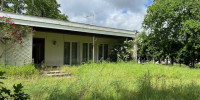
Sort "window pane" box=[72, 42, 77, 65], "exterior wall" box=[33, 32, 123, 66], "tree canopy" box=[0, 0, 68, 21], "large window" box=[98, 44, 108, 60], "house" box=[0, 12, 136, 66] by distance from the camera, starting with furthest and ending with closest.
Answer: "tree canopy" box=[0, 0, 68, 21] → "large window" box=[98, 44, 108, 60] → "window pane" box=[72, 42, 77, 65] → "exterior wall" box=[33, 32, 123, 66] → "house" box=[0, 12, 136, 66]

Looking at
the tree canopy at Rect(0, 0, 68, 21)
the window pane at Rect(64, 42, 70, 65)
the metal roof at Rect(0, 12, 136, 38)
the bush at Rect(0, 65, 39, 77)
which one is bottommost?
the bush at Rect(0, 65, 39, 77)

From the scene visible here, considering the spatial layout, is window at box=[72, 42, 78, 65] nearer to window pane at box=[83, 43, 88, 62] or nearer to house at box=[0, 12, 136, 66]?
house at box=[0, 12, 136, 66]

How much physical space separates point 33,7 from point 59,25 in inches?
646

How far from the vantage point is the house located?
7879 millimetres

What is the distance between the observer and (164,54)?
12305mm

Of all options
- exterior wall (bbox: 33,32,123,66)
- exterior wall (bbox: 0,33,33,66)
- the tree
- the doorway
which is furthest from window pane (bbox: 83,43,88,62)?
exterior wall (bbox: 0,33,33,66)

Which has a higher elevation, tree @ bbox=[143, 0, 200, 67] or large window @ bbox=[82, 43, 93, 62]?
tree @ bbox=[143, 0, 200, 67]

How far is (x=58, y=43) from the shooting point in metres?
11.6

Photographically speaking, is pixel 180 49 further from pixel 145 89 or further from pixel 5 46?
pixel 5 46

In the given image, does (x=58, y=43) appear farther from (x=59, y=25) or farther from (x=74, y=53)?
(x=59, y=25)

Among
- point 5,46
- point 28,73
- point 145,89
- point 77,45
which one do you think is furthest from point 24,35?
point 145,89

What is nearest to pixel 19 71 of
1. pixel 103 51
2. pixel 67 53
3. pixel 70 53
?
pixel 67 53

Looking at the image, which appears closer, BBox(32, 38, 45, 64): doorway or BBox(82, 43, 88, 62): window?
BBox(32, 38, 45, 64): doorway

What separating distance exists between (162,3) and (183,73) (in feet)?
16.8
